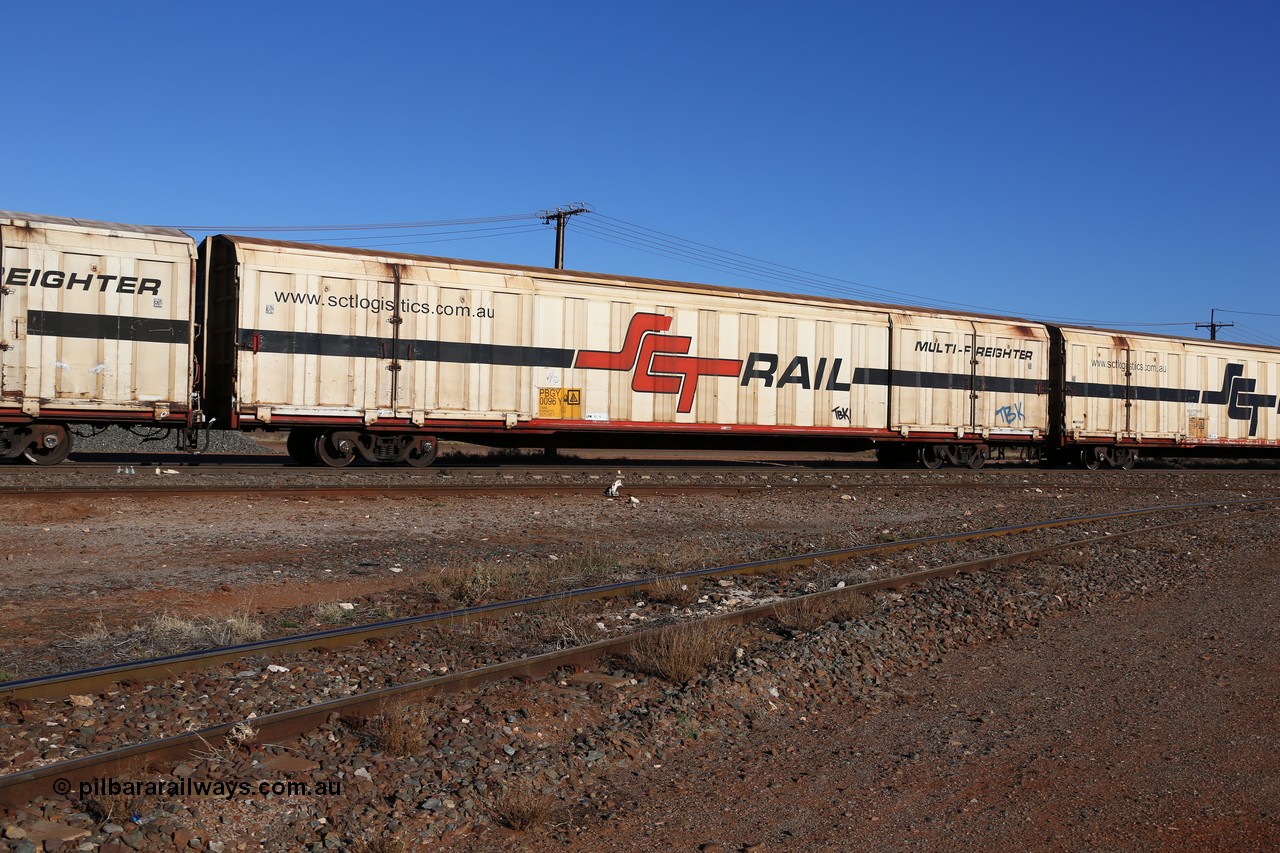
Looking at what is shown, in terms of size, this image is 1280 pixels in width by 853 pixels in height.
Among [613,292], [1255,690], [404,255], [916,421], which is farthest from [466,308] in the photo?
[1255,690]

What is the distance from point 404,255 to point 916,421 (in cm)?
1217

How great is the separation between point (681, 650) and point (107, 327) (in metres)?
12.4

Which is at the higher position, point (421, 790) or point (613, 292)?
point (613, 292)

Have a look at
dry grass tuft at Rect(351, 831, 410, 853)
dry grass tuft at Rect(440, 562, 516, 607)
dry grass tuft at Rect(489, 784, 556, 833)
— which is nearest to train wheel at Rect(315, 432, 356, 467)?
dry grass tuft at Rect(440, 562, 516, 607)

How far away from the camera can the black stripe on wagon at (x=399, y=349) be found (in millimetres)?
16078

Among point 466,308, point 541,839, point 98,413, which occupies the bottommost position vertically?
point 541,839

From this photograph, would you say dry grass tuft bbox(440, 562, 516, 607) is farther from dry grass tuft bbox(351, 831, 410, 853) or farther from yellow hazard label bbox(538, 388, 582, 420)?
yellow hazard label bbox(538, 388, 582, 420)

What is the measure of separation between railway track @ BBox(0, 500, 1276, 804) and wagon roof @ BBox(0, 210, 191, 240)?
10802 millimetres

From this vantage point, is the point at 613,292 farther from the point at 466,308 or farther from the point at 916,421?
the point at 916,421

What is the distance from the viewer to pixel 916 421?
2275cm

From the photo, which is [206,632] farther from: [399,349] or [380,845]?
[399,349]

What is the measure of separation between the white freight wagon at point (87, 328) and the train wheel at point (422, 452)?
387cm

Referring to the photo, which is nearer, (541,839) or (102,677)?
(541,839)

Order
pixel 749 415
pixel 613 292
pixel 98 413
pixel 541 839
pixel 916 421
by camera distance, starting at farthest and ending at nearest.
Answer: pixel 916 421, pixel 749 415, pixel 613 292, pixel 98 413, pixel 541 839
